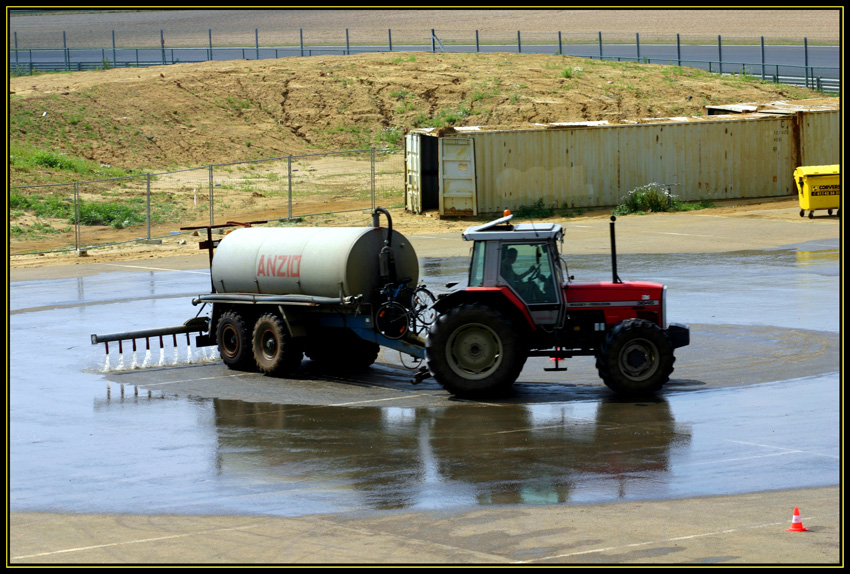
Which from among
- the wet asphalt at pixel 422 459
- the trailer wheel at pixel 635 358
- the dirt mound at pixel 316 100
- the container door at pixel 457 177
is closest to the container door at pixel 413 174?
the container door at pixel 457 177

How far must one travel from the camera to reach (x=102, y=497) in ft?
41.2

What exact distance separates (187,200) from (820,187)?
75.9ft

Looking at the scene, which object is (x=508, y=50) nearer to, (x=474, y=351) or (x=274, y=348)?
(x=274, y=348)

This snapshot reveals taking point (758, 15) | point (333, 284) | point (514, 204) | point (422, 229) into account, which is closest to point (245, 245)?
point (333, 284)

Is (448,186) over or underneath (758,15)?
underneath

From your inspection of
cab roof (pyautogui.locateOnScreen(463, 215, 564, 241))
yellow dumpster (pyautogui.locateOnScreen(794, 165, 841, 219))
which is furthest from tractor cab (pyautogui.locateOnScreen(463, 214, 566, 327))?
yellow dumpster (pyautogui.locateOnScreen(794, 165, 841, 219))

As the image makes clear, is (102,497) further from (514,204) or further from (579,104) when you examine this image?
(579,104)

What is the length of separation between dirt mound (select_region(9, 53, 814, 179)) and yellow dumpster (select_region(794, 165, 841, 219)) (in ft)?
64.4

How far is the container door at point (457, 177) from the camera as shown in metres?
40.2

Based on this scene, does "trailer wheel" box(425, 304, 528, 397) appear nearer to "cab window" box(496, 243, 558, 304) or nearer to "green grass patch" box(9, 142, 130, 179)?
"cab window" box(496, 243, 558, 304)

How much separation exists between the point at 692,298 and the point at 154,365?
36.6ft

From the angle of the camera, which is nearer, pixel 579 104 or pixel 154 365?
pixel 154 365

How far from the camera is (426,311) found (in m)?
18.5

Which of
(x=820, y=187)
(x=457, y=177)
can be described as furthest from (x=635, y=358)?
(x=457, y=177)
